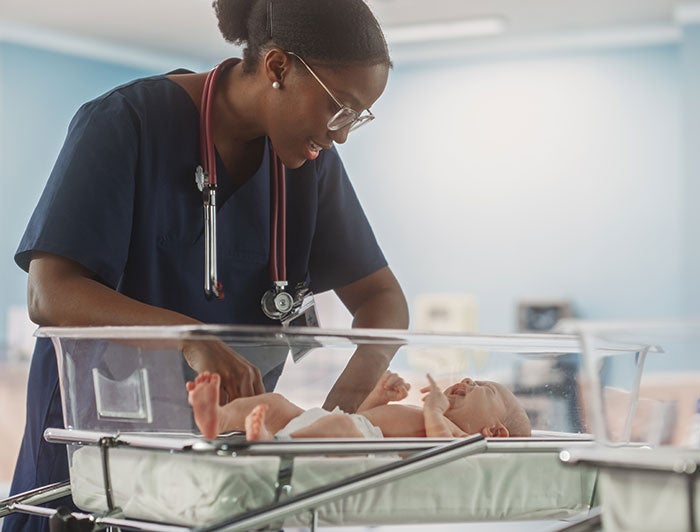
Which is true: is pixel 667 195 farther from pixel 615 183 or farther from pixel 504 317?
pixel 504 317

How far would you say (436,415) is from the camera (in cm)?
105

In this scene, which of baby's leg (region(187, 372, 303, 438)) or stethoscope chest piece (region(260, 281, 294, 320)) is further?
stethoscope chest piece (region(260, 281, 294, 320))

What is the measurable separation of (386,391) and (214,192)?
45 centimetres

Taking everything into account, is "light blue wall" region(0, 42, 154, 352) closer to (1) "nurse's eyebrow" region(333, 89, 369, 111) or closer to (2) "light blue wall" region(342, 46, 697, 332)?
(2) "light blue wall" region(342, 46, 697, 332)

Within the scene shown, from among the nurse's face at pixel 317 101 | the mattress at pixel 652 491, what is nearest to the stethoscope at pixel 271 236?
the nurse's face at pixel 317 101

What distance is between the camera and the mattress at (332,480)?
0.85 m

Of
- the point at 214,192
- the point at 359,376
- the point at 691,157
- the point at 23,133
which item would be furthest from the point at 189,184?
the point at 23,133

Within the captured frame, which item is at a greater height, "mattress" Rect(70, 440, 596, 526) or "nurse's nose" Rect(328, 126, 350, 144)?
"nurse's nose" Rect(328, 126, 350, 144)

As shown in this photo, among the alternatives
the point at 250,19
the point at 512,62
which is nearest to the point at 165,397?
the point at 250,19

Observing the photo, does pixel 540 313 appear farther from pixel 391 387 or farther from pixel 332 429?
pixel 332 429

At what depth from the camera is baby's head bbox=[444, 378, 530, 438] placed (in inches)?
44.1

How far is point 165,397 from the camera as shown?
36.0 inches

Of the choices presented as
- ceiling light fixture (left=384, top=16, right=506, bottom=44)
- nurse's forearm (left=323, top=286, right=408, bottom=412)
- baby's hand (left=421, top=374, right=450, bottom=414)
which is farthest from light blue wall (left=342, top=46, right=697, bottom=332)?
nurse's forearm (left=323, top=286, right=408, bottom=412)

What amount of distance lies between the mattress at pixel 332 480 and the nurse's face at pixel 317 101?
0.52 meters
